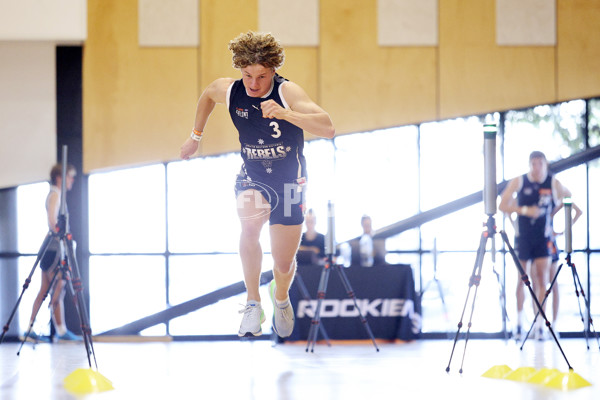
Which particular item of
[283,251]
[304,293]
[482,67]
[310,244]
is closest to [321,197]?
[310,244]

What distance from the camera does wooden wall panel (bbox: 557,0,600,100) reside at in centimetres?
734

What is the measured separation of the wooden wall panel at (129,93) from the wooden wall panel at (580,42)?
3741 millimetres

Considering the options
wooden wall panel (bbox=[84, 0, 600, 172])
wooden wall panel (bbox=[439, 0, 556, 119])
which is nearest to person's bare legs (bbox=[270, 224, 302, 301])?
wooden wall panel (bbox=[84, 0, 600, 172])

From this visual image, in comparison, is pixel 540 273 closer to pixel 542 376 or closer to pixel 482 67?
pixel 482 67

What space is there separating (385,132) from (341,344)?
2.27 metres

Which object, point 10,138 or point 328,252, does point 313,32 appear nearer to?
point 328,252

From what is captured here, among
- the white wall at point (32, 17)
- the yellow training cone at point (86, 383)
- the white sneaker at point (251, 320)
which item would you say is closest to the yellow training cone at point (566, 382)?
the white sneaker at point (251, 320)

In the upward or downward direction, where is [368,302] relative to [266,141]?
downward

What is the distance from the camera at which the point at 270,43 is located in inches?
134

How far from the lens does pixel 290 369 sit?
476cm

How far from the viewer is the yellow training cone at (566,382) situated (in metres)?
3.77

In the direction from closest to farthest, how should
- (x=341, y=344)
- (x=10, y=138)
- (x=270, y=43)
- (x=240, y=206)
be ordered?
(x=270, y=43), (x=240, y=206), (x=341, y=344), (x=10, y=138)

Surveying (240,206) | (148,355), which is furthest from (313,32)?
(240,206)

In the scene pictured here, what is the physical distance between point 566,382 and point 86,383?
2543mm
